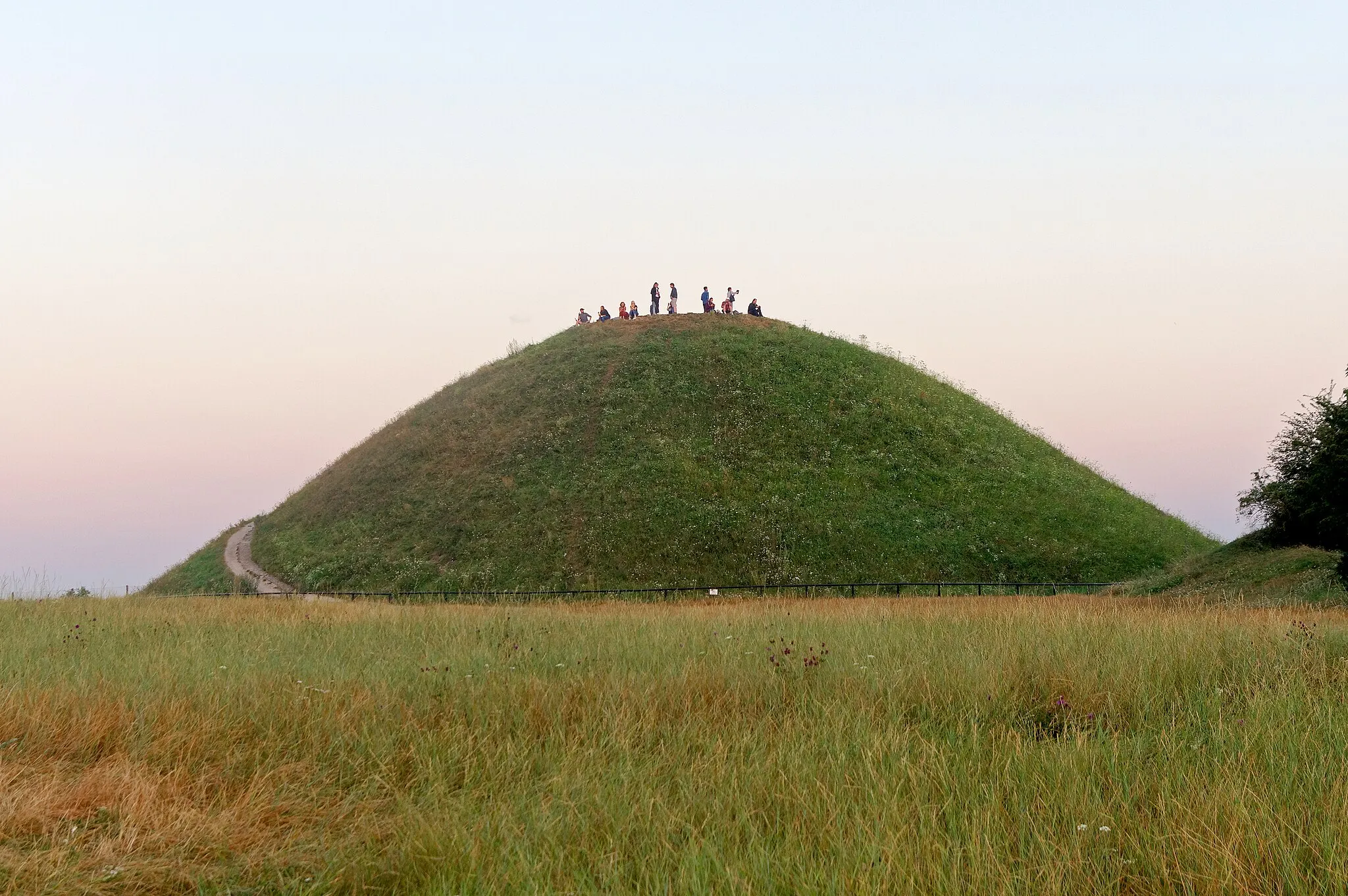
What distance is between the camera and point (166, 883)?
4.93 m

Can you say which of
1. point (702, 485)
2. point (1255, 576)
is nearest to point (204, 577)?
point (702, 485)

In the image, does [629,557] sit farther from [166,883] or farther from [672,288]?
[166,883]

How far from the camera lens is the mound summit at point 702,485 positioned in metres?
38.0

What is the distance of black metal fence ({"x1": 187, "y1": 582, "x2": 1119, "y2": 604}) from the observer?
31.8 m

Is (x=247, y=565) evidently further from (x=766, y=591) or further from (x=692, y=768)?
(x=692, y=768)

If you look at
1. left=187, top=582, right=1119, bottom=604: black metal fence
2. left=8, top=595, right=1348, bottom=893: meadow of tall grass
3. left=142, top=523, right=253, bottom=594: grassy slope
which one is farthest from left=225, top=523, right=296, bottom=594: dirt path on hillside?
left=8, top=595, right=1348, bottom=893: meadow of tall grass

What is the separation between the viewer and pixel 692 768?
5.89m

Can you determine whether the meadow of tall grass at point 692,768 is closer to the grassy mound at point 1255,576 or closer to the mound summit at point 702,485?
the grassy mound at point 1255,576

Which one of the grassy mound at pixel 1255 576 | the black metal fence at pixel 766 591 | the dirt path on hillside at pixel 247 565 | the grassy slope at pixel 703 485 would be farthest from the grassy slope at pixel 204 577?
the grassy mound at pixel 1255 576

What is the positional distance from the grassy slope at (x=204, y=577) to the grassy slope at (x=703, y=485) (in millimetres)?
2123

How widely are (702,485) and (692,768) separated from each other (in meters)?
37.0

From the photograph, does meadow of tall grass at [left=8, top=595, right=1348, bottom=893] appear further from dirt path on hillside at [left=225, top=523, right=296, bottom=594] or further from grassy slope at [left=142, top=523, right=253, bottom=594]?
grassy slope at [left=142, top=523, right=253, bottom=594]

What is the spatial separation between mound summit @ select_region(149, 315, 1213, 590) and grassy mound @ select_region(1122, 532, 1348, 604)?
23.5 feet

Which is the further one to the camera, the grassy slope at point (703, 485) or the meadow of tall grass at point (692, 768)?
the grassy slope at point (703, 485)
